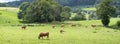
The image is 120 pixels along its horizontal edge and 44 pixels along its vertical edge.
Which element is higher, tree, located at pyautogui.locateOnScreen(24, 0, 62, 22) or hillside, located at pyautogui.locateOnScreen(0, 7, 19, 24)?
tree, located at pyautogui.locateOnScreen(24, 0, 62, 22)

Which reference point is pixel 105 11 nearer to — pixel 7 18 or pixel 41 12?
pixel 41 12

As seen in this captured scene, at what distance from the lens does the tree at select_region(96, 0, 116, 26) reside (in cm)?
8788

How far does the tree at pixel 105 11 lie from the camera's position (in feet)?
288

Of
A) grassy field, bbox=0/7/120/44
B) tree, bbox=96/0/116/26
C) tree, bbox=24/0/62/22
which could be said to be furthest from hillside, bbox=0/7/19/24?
grassy field, bbox=0/7/120/44

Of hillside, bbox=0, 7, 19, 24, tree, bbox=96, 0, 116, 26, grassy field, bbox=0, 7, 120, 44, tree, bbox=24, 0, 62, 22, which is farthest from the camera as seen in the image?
tree, bbox=24, 0, 62, 22

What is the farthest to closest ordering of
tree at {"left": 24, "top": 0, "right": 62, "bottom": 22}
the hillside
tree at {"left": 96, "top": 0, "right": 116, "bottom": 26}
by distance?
tree at {"left": 24, "top": 0, "right": 62, "bottom": 22}, the hillside, tree at {"left": 96, "top": 0, "right": 116, "bottom": 26}

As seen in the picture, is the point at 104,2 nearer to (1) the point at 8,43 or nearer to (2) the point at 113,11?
(2) the point at 113,11

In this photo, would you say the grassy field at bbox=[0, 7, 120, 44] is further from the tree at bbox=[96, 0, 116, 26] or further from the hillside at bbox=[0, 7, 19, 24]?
the hillside at bbox=[0, 7, 19, 24]

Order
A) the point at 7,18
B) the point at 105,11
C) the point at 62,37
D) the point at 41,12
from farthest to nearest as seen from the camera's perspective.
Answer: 1. the point at 7,18
2. the point at 41,12
3. the point at 105,11
4. the point at 62,37

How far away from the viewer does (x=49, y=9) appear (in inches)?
4043

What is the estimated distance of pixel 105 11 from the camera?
290 ft

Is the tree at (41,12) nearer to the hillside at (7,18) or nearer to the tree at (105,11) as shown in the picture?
the hillside at (7,18)

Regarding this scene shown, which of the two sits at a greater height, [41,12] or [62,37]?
[62,37]

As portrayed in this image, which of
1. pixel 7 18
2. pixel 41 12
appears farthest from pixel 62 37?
pixel 7 18
